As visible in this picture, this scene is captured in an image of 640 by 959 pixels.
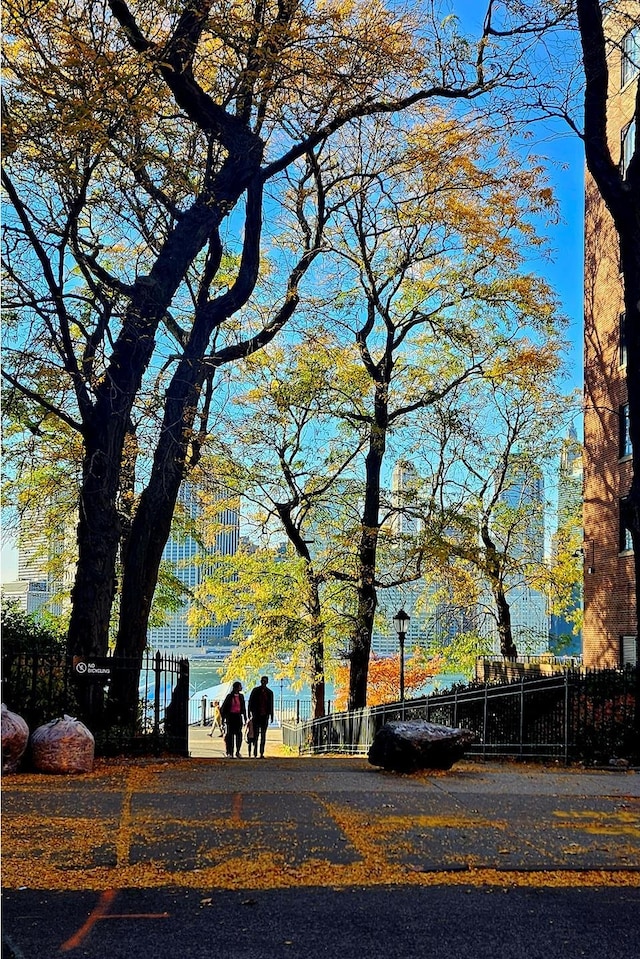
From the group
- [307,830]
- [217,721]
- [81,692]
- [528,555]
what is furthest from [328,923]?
[217,721]

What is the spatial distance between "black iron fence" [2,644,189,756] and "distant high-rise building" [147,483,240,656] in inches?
486

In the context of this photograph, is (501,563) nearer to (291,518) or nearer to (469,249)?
(291,518)

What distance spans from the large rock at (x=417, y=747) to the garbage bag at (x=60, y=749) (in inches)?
147

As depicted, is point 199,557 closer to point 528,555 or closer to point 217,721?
point 217,721

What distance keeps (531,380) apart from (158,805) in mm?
22740

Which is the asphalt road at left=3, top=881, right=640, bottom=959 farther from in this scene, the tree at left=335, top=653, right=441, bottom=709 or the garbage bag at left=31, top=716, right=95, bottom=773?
the tree at left=335, top=653, right=441, bottom=709

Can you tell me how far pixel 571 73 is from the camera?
16672 mm

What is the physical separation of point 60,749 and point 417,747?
4477 millimetres

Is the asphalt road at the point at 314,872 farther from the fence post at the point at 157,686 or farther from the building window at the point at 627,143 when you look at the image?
the building window at the point at 627,143

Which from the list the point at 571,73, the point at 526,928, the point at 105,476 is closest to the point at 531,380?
the point at 571,73

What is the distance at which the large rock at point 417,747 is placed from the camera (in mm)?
13117

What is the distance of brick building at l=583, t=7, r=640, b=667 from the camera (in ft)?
101

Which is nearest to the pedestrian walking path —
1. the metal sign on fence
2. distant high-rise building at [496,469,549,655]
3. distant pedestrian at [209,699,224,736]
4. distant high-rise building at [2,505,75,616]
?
the metal sign on fence

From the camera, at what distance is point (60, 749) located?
12312 millimetres
